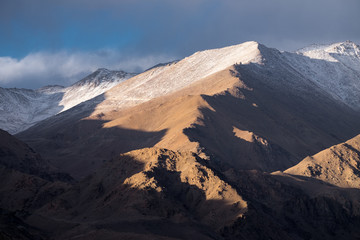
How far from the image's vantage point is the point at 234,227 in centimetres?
8269

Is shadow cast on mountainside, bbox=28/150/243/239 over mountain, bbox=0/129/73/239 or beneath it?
beneath

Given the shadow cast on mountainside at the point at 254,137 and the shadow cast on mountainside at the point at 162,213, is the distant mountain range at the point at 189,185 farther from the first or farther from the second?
the shadow cast on mountainside at the point at 254,137

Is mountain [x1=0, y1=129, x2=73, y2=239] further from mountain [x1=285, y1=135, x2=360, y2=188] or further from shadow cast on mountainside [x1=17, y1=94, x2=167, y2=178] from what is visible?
mountain [x1=285, y1=135, x2=360, y2=188]

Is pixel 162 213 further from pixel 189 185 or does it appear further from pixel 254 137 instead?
pixel 254 137

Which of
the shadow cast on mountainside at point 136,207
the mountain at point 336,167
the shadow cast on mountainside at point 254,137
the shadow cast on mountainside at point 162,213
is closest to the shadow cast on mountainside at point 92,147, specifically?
the shadow cast on mountainside at point 254,137

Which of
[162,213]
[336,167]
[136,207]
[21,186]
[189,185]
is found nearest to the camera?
[162,213]

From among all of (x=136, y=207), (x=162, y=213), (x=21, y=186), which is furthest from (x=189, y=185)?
(x=21, y=186)

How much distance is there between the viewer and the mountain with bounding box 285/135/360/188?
12952 centimetres

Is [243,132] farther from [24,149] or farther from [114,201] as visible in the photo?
[114,201]

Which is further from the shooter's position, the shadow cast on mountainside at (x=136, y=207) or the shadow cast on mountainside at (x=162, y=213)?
the shadow cast on mountainside at (x=162, y=213)

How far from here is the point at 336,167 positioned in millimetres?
133000

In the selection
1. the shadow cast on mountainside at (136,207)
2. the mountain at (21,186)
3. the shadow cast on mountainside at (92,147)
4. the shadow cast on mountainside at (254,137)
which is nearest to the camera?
the mountain at (21,186)

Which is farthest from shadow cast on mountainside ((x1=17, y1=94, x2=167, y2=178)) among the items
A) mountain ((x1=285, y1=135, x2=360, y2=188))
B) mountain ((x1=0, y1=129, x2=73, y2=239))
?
mountain ((x1=285, y1=135, x2=360, y2=188))

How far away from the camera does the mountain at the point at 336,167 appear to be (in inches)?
5099
